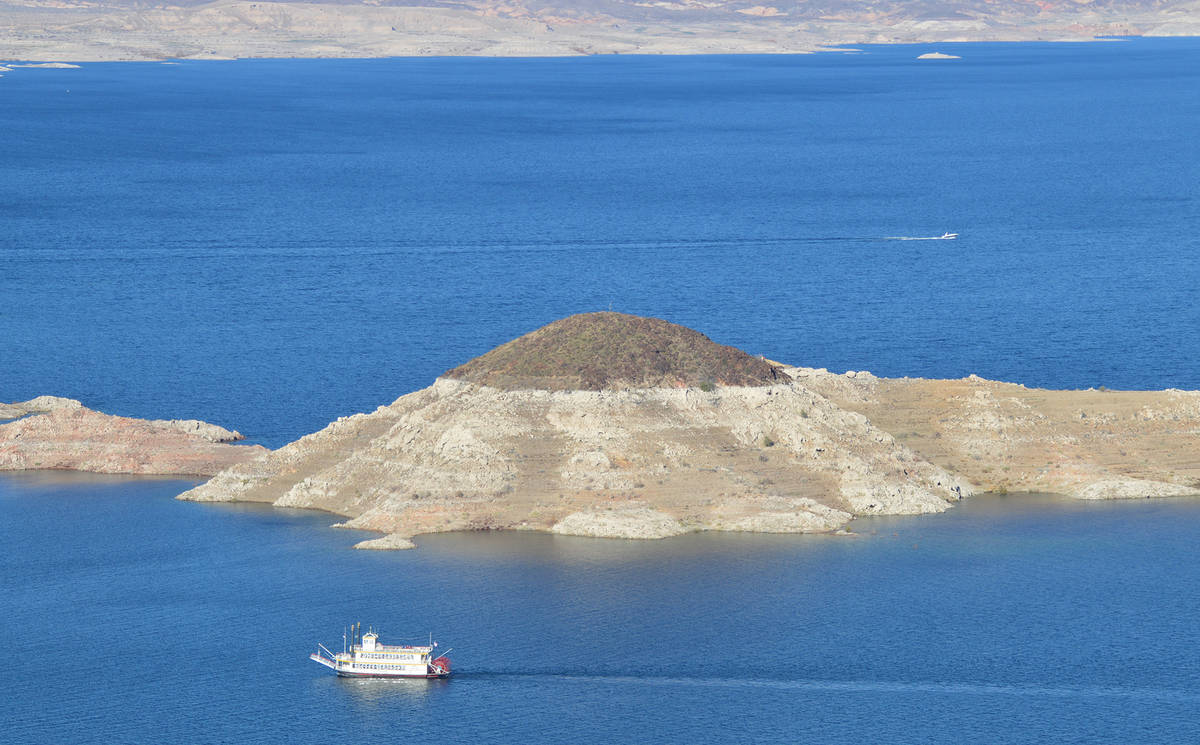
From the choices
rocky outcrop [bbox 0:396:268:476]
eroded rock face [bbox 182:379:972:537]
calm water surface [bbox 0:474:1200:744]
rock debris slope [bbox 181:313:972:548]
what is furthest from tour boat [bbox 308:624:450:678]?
rocky outcrop [bbox 0:396:268:476]

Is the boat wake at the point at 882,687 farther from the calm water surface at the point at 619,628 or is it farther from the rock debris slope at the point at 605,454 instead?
the rock debris slope at the point at 605,454

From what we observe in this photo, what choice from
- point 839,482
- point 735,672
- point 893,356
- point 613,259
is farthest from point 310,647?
point 613,259

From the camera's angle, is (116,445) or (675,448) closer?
(675,448)

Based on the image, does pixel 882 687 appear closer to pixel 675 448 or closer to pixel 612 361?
pixel 675 448

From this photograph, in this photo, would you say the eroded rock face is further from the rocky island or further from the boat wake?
the boat wake

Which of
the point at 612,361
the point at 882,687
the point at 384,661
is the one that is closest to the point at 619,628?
the point at 384,661

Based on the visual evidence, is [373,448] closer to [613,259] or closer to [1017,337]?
[1017,337]
